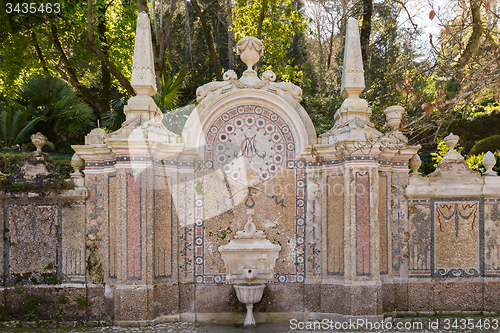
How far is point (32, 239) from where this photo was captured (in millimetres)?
6727

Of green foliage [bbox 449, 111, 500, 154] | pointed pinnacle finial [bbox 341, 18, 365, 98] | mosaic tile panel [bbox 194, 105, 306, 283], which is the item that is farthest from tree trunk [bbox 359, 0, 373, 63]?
mosaic tile panel [bbox 194, 105, 306, 283]

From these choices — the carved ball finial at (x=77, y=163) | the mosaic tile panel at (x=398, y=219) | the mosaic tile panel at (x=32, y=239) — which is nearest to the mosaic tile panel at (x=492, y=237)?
the mosaic tile panel at (x=398, y=219)

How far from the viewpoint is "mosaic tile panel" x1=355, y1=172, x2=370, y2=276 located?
6.43 m

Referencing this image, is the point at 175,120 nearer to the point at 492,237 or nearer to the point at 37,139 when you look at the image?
the point at 37,139

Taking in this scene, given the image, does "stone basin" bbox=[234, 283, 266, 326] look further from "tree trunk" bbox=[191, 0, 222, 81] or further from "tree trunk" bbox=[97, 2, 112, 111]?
"tree trunk" bbox=[191, 0, 222, 81]

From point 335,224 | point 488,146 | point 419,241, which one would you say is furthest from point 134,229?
point 488,146

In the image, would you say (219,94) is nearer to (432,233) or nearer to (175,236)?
(175,236)

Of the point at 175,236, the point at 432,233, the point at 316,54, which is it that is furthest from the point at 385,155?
the point at 316,54

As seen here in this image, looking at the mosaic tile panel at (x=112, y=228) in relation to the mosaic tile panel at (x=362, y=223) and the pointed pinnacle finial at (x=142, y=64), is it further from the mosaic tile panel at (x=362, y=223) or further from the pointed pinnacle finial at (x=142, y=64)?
the mosaic tile panel at (x=362, y=223)

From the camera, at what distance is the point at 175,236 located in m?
6.86

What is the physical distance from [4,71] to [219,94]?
9.96 meters

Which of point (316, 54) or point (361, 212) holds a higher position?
point (316, 54)

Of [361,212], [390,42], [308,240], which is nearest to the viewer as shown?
[361,212]

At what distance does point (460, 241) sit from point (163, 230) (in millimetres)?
5393
